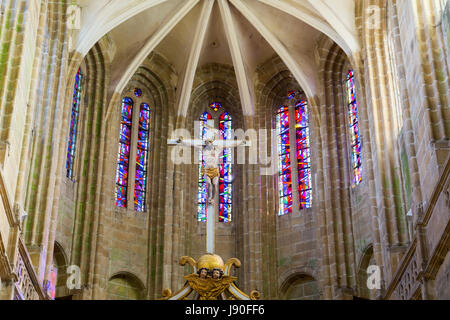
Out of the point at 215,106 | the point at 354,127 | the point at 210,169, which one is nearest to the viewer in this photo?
the point at 210,169

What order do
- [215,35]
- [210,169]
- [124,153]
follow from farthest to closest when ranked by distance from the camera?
[215,35] < [124,153] < [210,169]

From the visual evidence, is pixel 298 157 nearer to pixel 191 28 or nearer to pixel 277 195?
pixel 277 195

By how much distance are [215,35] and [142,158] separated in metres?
3.92

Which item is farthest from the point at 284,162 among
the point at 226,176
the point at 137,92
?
the point at 137,92

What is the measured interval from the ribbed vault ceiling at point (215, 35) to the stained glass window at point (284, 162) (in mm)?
915

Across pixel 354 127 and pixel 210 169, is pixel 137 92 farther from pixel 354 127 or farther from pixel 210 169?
pixel 210 169

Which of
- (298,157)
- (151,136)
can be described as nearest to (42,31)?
(151,136)

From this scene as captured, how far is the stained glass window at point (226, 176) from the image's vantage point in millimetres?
22625

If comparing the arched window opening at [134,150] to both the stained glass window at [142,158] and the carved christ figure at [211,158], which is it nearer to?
the stained glass window at [142,158]

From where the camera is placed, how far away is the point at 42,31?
1697cm

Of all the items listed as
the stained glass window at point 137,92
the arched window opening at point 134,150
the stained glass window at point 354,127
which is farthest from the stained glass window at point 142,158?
the stained glass window at point 354,127

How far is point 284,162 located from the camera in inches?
892

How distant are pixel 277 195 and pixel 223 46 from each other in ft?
14.9

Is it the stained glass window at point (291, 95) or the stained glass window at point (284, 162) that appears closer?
the stained glass window at point (284, 162)
